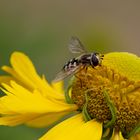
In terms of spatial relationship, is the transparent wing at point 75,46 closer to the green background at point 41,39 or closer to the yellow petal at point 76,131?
the yellow petal at point 76,131

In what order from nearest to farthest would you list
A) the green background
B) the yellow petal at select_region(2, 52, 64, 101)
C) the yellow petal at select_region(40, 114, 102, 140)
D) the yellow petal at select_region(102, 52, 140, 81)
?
the yellow petal at select_region(40, 114, 102, 140) < the yellow petal at select_region(102, 52, 140, 81) < the yellow petal at select_region(2, 52, 64, 101) < the green background

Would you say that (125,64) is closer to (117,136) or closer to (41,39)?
(117,136)

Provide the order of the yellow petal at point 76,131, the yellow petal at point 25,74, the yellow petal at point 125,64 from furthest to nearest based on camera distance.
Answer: the yellow petal at point 25,74, the yellow petal at point 125,64, the yellow petal at point 76,131

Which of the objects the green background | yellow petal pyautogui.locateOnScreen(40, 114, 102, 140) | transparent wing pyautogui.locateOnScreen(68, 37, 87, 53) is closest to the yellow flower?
yellow petal pyautogui.locateOnScreen(40, 114, 102, 140)

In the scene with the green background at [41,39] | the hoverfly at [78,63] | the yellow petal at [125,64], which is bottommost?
the green background at [41,39]

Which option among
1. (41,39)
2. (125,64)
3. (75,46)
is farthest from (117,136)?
(41,39)

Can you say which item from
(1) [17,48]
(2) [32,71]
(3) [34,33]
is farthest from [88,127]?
(3) [34,33]

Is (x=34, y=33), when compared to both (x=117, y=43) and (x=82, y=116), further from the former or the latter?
(x=82, y=116)

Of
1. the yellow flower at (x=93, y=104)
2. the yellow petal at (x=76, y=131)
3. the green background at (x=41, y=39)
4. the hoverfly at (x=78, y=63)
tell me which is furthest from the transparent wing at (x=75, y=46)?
the green background at (x=41, y=39)

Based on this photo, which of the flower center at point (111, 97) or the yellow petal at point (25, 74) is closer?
the flower center at point (111, 97)

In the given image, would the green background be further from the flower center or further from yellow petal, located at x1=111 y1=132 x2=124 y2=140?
yellow petal, located at x1=111 y1=132 x2=124 y2=140
